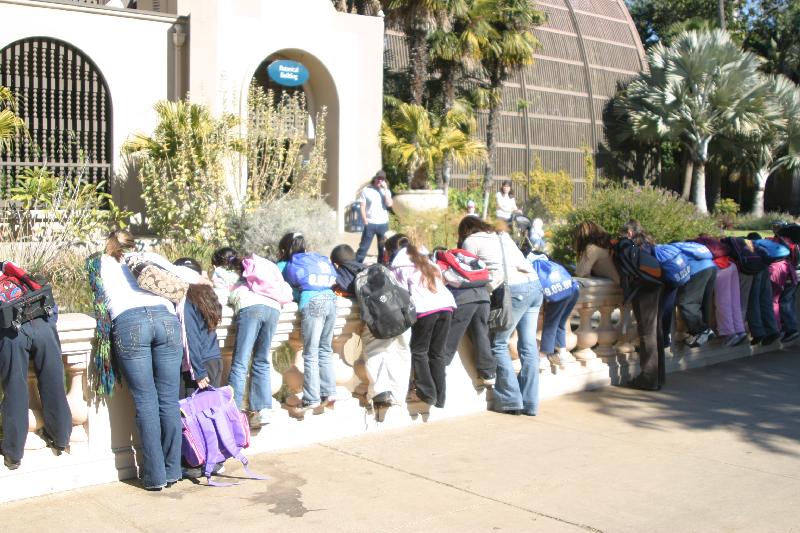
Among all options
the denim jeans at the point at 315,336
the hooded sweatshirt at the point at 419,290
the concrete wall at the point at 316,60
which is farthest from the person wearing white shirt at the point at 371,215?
the denim jeans at the point at 315,336

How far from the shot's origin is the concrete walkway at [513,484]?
17.1ft

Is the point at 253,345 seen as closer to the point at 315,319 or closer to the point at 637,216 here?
the point at 315,319

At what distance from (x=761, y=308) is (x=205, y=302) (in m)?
7.22

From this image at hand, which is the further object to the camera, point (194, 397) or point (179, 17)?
point (179, 17)

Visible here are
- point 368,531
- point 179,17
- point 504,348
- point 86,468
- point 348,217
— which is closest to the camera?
point 368,531

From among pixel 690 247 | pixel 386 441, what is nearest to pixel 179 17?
pixel 690 247

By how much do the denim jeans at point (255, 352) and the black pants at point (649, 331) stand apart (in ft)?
12.8

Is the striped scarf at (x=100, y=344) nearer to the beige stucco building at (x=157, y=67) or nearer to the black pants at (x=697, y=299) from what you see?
the black pants at (x=697, y=299)

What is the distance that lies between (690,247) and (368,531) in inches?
218

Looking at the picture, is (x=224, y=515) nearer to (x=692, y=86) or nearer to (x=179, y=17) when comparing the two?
(x=179, y=17)

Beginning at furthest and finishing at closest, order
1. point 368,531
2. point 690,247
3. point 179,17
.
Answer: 1. point 179,17
2. point 690,247
3. point 368,531

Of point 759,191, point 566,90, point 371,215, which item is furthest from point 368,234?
point 759,191

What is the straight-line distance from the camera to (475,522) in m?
5.24

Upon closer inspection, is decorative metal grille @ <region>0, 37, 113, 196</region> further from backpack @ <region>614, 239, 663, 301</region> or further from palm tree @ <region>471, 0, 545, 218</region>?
palm tree @ <region>471, 0, 545, 218</region>
